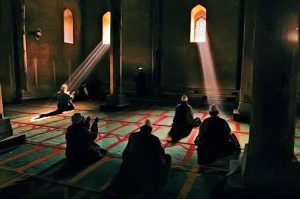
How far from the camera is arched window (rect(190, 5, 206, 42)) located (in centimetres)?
1355

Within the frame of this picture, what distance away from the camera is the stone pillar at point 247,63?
26.8ft

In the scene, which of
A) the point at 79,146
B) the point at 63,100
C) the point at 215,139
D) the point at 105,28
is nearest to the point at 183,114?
the point at 215,139

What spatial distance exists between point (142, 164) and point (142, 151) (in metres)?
0.19

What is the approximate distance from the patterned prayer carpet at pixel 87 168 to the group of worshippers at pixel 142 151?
0.18 meters

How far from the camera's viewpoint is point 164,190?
3.89m

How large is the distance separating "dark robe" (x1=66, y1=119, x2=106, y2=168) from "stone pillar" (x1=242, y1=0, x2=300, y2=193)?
2.71 metres

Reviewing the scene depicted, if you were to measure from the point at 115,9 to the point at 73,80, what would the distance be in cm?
617

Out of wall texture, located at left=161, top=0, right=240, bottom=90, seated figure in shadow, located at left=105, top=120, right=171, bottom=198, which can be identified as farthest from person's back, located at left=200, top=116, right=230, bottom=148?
wall texture, located at left=161, top=0, right=240, bottom=90

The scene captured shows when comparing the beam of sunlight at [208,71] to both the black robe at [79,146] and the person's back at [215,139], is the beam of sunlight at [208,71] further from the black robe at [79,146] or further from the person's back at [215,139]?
the black robe at [79,146]

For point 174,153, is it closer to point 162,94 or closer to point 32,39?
point 162,94

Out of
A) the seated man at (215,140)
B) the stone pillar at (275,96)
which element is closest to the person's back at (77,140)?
the seated man at (215,140)

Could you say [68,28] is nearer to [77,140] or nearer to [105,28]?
[105,28]

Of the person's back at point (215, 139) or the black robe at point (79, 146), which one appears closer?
the black robe at point (79, 146)

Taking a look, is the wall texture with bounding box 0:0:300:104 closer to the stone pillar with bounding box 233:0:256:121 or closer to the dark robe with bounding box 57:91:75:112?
the dark robe with bounding box 57:91:75:112
